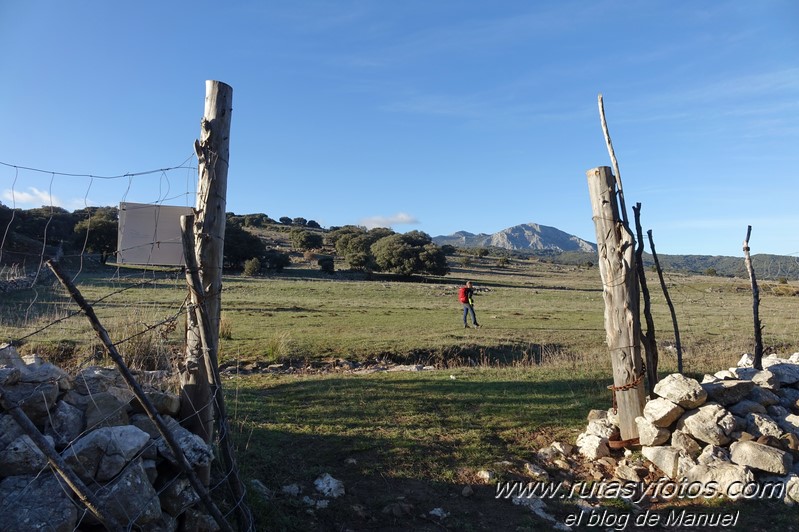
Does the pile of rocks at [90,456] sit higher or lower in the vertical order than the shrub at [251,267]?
lower

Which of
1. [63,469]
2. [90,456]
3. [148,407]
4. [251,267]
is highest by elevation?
[251,267]

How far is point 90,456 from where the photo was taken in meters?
4.04

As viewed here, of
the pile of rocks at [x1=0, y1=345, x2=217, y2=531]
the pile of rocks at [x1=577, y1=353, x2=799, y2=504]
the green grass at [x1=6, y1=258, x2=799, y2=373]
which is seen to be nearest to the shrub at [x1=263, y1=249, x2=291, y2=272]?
the green grass at [x1=6, y1=258, x2=799, y2=373]

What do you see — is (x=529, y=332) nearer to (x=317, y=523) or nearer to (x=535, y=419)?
(x=535, y=419)

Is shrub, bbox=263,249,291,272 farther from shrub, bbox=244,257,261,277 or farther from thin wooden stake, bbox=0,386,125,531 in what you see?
thin wooden stake, bbox=0,386,125,531

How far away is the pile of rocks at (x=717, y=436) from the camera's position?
19.1 feet

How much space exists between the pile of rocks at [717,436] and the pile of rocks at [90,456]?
4.74 m

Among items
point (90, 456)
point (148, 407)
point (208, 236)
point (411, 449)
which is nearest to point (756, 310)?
point (411, 449)

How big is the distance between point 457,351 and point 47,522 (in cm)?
Result: 1230

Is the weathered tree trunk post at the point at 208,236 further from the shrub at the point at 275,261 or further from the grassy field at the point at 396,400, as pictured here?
the shrub at the point at 275,261

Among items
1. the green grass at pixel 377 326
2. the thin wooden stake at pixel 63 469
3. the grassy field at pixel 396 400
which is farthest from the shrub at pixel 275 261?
the thin wooden stake at pixel 63 469

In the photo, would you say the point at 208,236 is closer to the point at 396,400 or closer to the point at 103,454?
the point at 103,454

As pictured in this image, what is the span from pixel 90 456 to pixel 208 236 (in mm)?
1909

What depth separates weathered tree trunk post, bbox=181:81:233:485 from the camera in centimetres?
480
